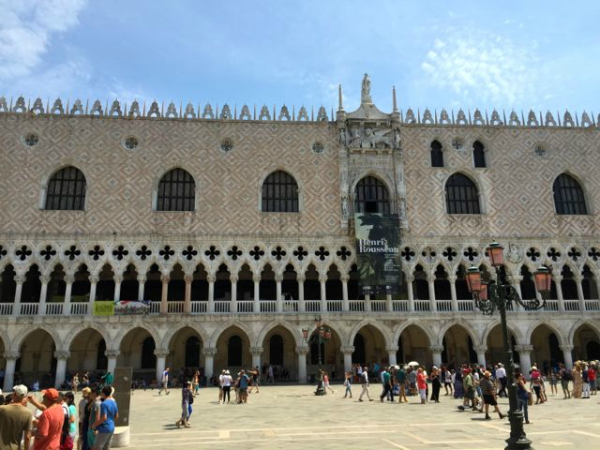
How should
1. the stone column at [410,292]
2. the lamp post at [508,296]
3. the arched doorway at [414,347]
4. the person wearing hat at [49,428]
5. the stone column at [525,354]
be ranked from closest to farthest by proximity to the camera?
the person wearing hat at [49,428] < the lamp post at [508,296] < the stone column at [525,354] < the stone column at [410,292] < the arched doorway at [414,347]

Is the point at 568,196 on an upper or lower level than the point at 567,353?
upper

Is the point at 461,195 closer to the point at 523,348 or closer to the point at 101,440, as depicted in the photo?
the point at 523,348

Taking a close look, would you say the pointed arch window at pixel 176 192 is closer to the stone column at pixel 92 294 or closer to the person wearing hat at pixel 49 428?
the stone column at pixel 92 294

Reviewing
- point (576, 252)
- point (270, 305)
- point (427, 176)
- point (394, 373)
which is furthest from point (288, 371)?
point (576, 252)

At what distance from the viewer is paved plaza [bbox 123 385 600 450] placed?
27.7ft

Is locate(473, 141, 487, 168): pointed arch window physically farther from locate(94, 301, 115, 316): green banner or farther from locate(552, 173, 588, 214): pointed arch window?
locate(94, 301, 115, 316): green banner

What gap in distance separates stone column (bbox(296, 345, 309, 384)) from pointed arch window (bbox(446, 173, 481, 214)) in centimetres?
975

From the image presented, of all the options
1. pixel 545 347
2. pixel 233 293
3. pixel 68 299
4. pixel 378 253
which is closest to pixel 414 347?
pixel 378 253

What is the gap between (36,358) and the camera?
23.5 metres

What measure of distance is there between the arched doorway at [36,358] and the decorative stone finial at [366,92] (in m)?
19.0

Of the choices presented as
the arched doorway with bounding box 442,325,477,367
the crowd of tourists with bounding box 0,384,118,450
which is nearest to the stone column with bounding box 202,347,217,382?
the arched doorway with bounding box 442,325,477,367

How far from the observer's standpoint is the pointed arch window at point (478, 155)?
85.1 ft

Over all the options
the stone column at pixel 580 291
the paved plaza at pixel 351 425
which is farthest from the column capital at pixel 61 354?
the stone column at pixel 580 291

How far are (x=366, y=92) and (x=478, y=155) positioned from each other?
6.59 meters
